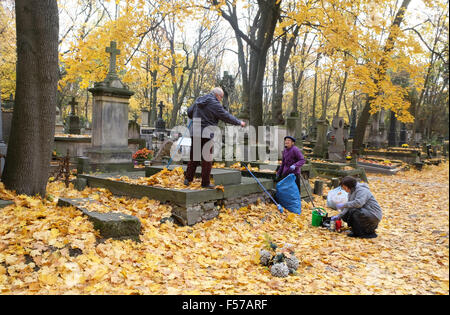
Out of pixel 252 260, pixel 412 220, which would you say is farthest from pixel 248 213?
pixel 412 220

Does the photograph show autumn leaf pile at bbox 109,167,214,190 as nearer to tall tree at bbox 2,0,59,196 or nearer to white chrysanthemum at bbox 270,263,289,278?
tall tree at bbox 2,0,59,196

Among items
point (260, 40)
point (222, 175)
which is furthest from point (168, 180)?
point (260, 40)

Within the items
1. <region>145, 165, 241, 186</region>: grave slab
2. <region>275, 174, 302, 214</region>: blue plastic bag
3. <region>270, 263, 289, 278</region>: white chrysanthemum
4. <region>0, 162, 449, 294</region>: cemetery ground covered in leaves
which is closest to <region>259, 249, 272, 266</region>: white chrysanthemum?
<region>0, 162, 449, 294</region>: cemetery ground covered in leaves

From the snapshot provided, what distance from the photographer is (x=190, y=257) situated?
435 cm

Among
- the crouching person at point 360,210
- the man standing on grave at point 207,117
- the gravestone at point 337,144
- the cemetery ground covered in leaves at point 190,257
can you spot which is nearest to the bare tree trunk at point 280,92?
the gravestone at point 337,144

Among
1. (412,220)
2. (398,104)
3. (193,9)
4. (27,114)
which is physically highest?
(193,9)

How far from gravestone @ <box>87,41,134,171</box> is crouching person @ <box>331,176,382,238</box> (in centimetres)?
606

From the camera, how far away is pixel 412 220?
7.52m

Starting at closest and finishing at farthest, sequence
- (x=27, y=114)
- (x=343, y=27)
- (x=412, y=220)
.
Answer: (x=27, y=114)
(x=412, y=220)
(x=343, y=27)

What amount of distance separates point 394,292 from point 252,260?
1660 mm

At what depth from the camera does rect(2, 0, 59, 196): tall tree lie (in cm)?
493

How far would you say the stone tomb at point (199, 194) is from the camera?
18.0ft

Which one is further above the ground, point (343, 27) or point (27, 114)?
point (343, 27)
